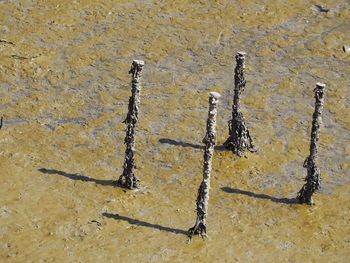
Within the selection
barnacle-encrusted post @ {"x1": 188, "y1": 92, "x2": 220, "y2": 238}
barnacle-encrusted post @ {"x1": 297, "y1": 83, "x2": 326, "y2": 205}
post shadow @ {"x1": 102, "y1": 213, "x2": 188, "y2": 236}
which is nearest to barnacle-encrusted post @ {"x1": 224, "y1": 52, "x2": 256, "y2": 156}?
barnacle-encrusted post @ {"x1": 297, "y1": 83, "x2": 326, "y2": 205}

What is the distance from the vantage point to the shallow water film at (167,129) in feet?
67.8

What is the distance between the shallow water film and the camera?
67.8 feet

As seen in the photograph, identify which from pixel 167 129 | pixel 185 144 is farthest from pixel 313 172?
pixel 167 129

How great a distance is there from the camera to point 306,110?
27703mm

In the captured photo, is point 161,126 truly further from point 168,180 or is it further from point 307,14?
point 307,14

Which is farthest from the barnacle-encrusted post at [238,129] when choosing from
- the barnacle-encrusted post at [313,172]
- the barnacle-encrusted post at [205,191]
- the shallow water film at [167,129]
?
the barnacle-encrusted post at [205,191]

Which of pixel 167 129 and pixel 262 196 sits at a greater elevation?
pixel 167 129

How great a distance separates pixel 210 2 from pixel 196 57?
15.5ft

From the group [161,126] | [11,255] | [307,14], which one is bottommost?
[11,255]

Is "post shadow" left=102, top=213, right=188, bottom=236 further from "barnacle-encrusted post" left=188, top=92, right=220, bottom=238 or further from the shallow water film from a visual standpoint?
"barnacle-encrusted post" left=188, top=92, right=220, bottom=238

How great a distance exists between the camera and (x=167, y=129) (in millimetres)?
25828

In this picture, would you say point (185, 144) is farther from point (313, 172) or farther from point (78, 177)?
point (313, 172)

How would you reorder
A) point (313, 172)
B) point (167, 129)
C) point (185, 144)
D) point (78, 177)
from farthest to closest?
1. point (167, 129)
2. point (185, 144)
3. point (78, 177)
4. point (313, 172)

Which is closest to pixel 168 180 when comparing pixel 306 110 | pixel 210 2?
pixel 306 110
